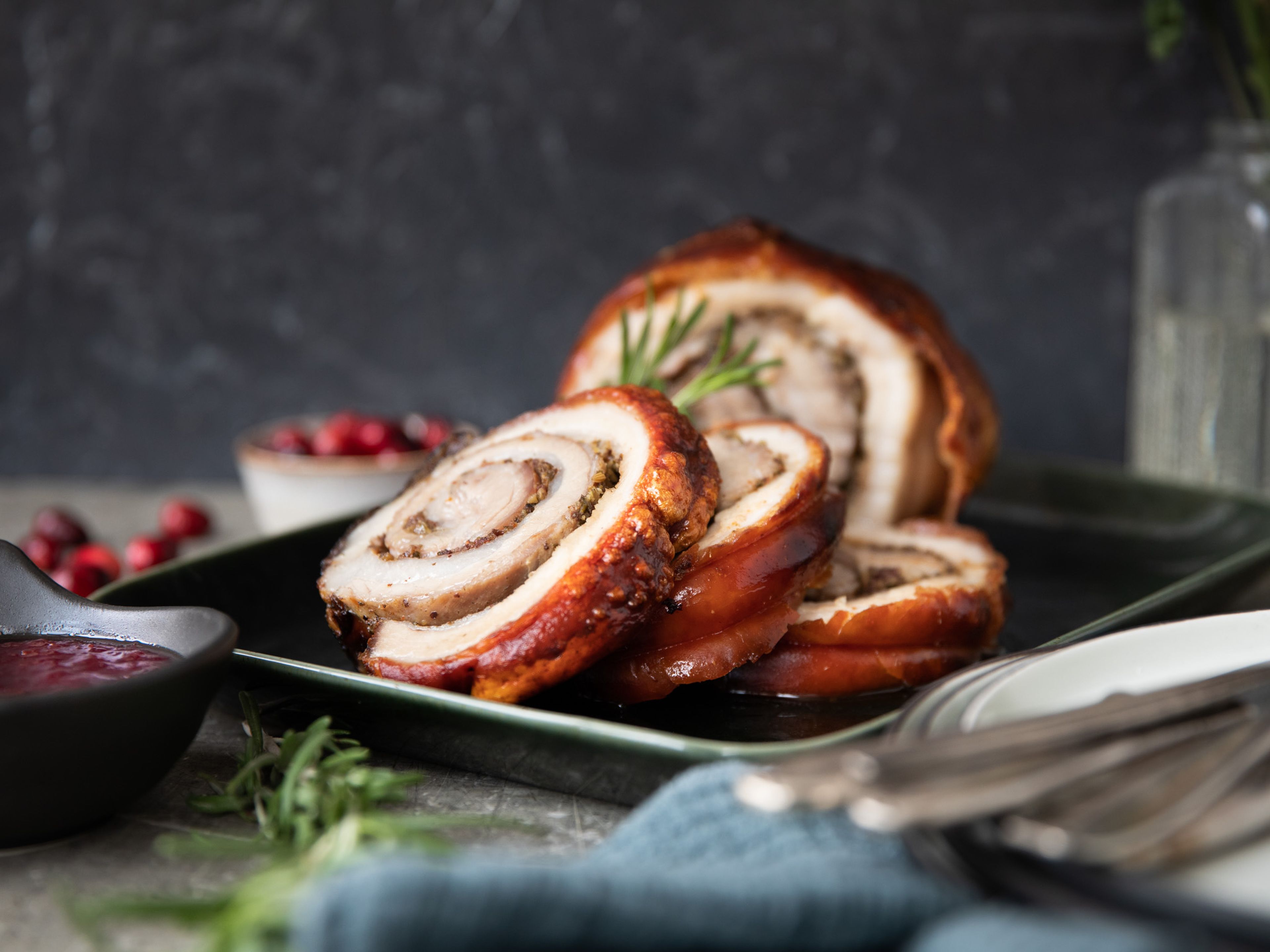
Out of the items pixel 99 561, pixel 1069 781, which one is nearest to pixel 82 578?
pixel 99 561

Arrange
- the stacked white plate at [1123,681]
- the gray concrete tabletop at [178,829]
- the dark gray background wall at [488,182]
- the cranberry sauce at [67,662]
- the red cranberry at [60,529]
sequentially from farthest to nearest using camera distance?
the dark gray background wall at [488,182]
the red cranberry at [60,529]
the cranberry sauce at [67,662]
the gray concrete tabletop at [178,829]
the stacked white plate at [1123,681]

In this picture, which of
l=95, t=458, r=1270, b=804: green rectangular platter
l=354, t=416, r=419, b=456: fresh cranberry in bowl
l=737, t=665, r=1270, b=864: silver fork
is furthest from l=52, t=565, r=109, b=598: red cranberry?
l=737, t=665, r=1270, b=864: silver fork

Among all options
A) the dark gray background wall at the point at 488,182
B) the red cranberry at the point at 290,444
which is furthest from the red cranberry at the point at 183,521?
the dark gray background wall at the point at 488,182

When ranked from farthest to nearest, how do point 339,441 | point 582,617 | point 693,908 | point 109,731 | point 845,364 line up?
point 339,441
point 845,364
point 582,617
point 109,731
point 693,908

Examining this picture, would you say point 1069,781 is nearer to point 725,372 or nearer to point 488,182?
point 725,372

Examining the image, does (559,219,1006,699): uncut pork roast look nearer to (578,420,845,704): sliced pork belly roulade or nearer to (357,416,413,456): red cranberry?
(578,420,845,704): sliced pork belly roulade

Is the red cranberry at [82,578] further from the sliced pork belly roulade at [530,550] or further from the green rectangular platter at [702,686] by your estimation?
the sliced pork belly roulade at [530,550]
